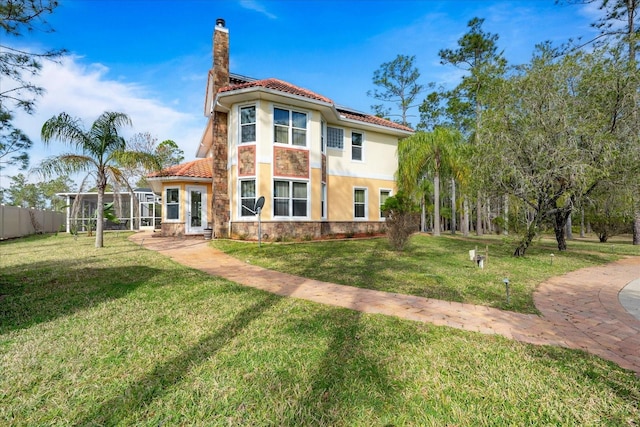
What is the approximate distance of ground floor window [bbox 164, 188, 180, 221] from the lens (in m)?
16.4

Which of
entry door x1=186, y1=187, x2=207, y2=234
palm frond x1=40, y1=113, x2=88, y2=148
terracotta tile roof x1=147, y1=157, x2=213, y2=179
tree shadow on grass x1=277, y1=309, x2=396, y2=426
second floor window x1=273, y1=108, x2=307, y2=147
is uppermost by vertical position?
second floor window x1=273, y1=108, x2=307, y2=147

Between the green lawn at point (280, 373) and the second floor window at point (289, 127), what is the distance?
10039 millimetres

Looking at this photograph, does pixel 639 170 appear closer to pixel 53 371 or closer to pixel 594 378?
pixel 594 378

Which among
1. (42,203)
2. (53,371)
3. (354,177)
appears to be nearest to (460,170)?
(354,177)

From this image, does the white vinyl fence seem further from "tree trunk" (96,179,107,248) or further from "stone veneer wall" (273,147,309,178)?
"stone veneer wall" (273,147,309,178)

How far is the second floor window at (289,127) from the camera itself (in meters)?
13.0

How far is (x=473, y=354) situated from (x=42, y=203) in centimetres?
7141

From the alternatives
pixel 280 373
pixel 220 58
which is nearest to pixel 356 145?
pixel 220 58

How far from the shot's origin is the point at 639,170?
8.50m

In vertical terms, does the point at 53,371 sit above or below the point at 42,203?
below

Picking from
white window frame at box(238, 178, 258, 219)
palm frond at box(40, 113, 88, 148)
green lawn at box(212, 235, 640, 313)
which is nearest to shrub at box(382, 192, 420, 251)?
green lawn at box(212, 235, 640, 313)

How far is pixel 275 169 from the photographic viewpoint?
1281 cm

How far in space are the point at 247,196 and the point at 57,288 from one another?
802 centimetres

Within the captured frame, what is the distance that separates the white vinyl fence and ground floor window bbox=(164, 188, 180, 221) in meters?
10.6
